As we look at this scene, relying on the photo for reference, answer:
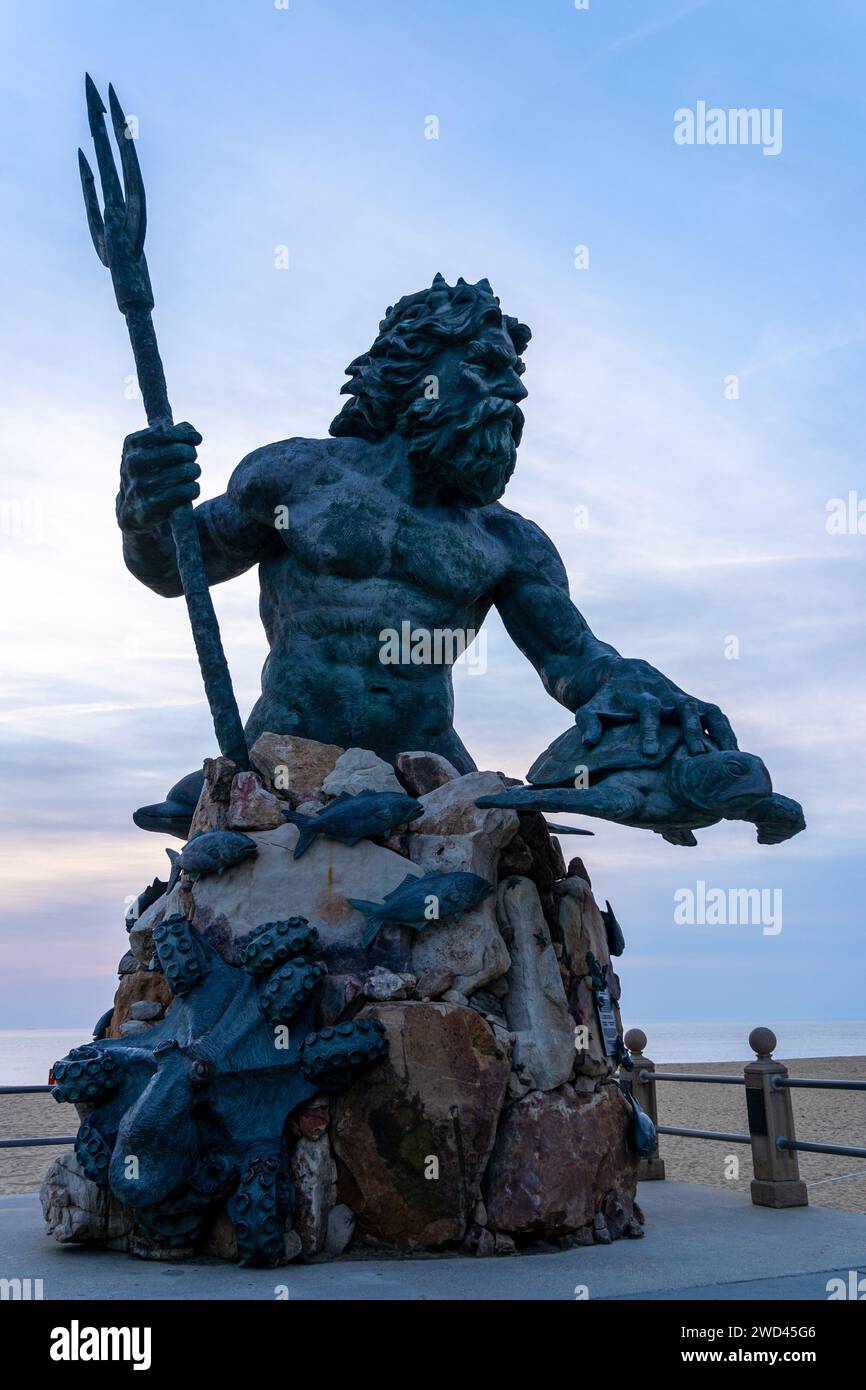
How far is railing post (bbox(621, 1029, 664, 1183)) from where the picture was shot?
23.2ft

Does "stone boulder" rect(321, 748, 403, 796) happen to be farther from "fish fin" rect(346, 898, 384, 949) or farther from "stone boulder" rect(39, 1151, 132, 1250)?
"stone boulder" rect(39, 1151, 132, 1250)

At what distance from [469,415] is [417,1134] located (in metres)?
2.53

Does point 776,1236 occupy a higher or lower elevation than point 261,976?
lower

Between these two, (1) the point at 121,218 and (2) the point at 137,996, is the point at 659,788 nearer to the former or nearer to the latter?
(2) the point at 137,996

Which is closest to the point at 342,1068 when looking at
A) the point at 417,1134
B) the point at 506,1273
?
the point at 417,1134

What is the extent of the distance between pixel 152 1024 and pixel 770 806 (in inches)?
90.5

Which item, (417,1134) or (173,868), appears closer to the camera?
(417,1134)

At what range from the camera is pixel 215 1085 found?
4059 millimetres

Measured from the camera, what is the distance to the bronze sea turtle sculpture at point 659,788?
4363 mm

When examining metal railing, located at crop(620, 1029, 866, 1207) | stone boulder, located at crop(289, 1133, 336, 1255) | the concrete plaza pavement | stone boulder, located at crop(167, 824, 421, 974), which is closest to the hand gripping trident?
stone boulder, located at crop(167, 824, 421, 974)

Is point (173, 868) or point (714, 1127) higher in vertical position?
point (173, 868)

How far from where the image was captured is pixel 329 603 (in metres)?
4.91

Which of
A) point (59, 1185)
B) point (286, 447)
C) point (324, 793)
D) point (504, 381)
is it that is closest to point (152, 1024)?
point (59, 1185)

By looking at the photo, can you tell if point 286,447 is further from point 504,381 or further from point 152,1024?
point 152,1024
